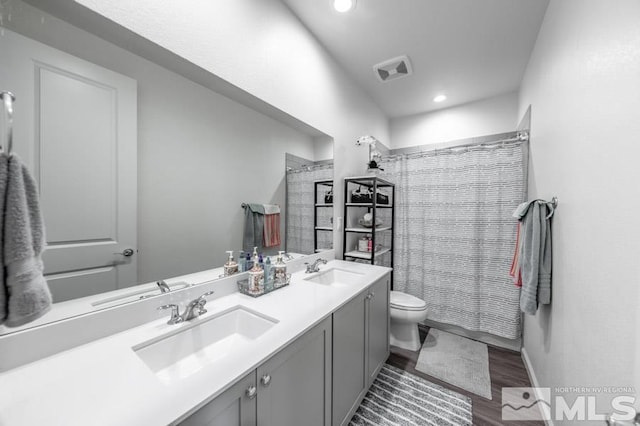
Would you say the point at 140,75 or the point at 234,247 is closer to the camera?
the point at 140,75

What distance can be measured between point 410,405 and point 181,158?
203cm

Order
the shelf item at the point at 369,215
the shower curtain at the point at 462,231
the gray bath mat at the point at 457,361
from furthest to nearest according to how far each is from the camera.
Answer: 1. the shelf item at the point at 369,215
2. the shower curtain at the point at 462,231
3. the gray bath mat at the point at 457,361

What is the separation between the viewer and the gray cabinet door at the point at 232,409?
600mm

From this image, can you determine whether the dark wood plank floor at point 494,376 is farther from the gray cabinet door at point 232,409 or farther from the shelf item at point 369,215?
the gray cabinet door at point 232,409

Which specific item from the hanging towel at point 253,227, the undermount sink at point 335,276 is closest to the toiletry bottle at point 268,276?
the hanging towel at point 253,227

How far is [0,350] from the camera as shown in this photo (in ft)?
2.17

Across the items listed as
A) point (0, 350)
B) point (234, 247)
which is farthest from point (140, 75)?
point (0, 350)

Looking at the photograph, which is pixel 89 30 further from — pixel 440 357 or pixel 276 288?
pixel 440 357

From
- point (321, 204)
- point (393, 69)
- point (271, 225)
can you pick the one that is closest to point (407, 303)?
point (321, 204)

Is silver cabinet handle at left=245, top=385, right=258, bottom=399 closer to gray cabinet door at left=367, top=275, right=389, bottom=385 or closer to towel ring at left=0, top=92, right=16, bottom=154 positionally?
towel ring at left=0, top=92, right=16, bottom=154

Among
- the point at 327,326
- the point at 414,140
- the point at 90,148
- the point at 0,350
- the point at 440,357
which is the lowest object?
the point at 440,357

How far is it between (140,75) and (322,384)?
1.60 meters

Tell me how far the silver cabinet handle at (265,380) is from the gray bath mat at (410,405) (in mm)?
960

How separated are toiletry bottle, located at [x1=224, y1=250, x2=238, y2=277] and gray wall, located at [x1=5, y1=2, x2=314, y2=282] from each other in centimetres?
4
